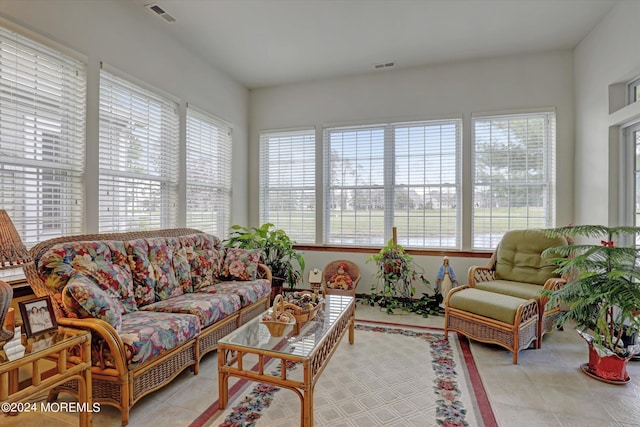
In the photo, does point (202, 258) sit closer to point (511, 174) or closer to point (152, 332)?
point (152, 332)

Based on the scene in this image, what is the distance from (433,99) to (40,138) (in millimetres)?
4150

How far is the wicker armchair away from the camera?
4258mm

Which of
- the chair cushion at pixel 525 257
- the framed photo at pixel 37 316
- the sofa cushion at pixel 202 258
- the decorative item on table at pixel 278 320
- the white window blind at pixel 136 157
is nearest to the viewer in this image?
the framed photo at pixel 37 316

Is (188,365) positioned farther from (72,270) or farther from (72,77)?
(72,77)

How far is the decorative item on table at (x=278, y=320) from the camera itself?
2139 mm

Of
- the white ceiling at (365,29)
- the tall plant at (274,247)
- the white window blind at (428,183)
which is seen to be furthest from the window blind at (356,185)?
the white ceiling at (365,29)

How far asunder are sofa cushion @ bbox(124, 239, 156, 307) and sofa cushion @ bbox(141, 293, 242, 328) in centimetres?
9

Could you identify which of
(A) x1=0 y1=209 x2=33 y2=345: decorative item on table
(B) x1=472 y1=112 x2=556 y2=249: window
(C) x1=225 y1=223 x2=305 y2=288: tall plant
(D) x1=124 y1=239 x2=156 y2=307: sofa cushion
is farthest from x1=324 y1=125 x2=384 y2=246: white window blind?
(A) x1=0 y1=209 x2=33 y2=345: decorative item on table

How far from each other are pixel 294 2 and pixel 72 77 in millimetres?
1992

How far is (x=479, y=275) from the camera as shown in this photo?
3.45 m

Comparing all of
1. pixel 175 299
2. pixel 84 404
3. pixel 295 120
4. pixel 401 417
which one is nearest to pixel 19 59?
pixel 175 299

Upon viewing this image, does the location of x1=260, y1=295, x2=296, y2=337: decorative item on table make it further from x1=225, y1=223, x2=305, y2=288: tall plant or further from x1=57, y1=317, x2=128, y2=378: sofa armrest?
x1=225, y1=223, x2=305, y2=288: tall plant

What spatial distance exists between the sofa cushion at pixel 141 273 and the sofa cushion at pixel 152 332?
0.63ft

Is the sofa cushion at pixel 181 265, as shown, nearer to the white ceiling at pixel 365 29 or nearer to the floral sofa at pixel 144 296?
the floral sofa at pixel 144 296
